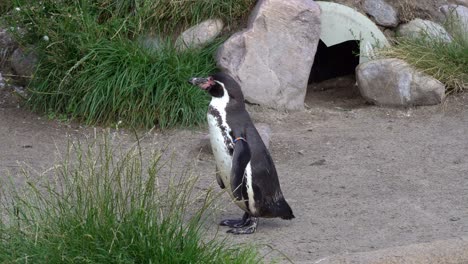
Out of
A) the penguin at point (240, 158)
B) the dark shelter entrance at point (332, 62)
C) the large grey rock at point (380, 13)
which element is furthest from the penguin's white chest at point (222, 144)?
the dark shelter entrance at point (332, 62)

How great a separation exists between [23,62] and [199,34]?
1.47 meters

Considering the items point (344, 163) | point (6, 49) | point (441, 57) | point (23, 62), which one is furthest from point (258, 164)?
point (6, 49)

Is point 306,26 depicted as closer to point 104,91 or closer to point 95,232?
point 104,91

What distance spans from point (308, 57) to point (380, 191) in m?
1.96

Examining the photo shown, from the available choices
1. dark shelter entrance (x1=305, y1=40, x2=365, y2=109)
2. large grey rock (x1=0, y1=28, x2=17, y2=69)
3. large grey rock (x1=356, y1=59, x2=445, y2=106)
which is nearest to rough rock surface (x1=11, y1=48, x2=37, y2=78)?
large grey rock (x1=0, y1=28, x2=17, y2=69)

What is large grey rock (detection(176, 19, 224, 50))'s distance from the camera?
24.4 feet

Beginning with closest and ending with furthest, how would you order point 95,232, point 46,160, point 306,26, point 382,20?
1. point 95,232
2. point 46,160
3. point 306,26
4. point 382,20

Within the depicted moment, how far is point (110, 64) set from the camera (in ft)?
23.2

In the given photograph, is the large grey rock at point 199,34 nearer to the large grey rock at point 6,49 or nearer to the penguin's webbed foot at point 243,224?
the large grey rock at point 6,49

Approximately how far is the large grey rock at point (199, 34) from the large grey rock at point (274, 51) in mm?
209

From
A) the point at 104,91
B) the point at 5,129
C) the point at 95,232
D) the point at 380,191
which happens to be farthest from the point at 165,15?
the point at 95,232

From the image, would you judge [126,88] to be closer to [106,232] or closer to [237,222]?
[237,222]

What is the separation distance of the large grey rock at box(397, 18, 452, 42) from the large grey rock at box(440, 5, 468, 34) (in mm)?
130

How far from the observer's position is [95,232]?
3.77m
